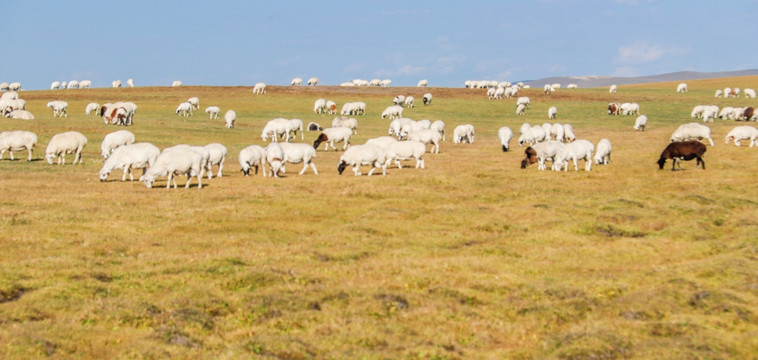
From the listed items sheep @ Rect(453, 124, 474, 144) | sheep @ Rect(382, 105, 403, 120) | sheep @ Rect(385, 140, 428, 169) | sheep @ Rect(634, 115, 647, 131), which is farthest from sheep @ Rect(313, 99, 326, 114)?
sheep @ Rect(385, 140, 428, 169)

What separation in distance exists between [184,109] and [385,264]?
58541 mm

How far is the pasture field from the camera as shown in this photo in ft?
43.7

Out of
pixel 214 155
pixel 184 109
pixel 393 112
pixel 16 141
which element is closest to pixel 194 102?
pixel 184 109

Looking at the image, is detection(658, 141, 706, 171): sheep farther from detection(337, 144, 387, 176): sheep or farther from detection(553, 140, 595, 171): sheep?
detection(337, 144, 387, 176): sheep

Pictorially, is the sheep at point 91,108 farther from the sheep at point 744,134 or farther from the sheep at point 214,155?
the sheep at point 744,134

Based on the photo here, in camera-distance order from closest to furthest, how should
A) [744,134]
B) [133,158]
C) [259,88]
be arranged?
[133,158] < [744,134] < [259,88]

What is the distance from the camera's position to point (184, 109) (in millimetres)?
73000

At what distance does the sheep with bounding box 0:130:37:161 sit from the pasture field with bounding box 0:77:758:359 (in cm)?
135

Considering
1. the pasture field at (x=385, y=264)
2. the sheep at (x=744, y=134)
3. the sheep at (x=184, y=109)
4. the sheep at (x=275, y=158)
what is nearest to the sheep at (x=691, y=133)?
A: the sheep at (x=744, y=134)

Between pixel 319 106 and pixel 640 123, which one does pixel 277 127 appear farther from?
pixel 640 123

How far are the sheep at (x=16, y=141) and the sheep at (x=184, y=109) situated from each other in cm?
3381

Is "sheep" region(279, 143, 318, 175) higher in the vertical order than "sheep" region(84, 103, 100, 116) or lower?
lower

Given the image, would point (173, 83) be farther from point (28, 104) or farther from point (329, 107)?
point (329, 107)

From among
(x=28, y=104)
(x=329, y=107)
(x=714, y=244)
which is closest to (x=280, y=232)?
(x=714, y=244)
